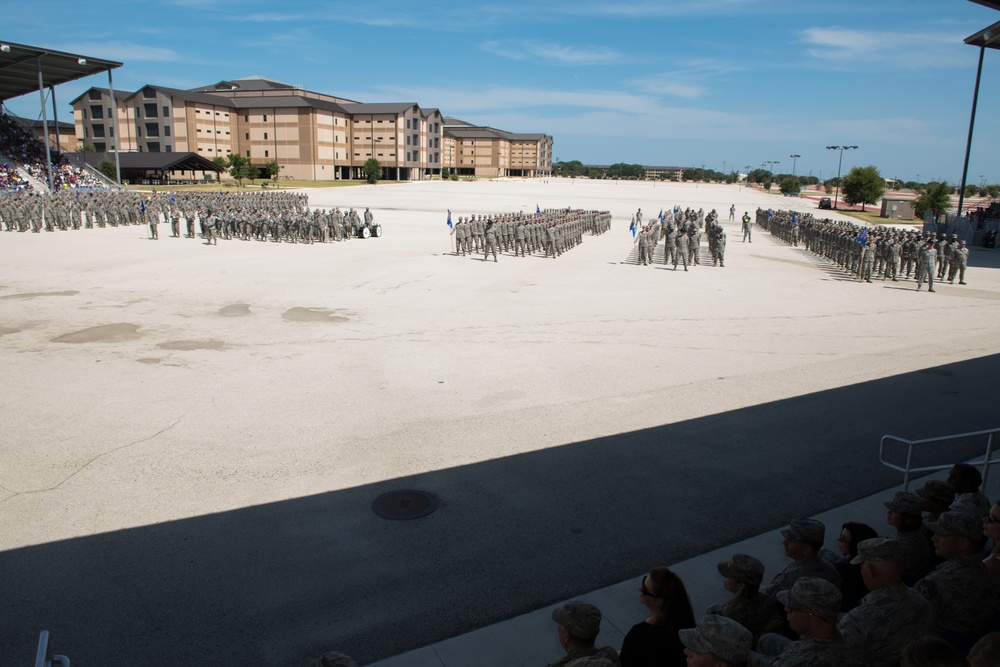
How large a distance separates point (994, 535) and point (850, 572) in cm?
86

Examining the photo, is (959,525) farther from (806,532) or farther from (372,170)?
(372,170)

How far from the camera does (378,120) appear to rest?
96562 mm

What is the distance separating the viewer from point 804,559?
4.12m

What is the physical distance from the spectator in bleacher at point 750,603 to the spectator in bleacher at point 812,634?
1.37ft

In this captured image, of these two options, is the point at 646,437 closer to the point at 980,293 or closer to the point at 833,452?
the point at 833,452

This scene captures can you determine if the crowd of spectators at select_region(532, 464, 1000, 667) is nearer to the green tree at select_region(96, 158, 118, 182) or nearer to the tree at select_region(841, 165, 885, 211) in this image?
the tree at select_region(841, 165, 885, 211)

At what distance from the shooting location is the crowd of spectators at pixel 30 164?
48438mm

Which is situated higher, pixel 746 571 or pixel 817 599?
pixel 817 599

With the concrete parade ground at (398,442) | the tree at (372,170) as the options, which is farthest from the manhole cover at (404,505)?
the tree at (372,170)

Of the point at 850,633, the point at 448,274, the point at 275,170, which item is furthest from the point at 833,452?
the point at 275,170

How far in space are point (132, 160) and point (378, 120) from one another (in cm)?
3579

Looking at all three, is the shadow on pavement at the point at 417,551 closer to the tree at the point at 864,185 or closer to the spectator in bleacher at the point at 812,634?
the spectator in bleacher at the point at 812,634

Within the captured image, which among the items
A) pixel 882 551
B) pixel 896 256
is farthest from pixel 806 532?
pixel 896 256

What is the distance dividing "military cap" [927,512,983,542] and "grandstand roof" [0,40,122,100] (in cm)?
5264
